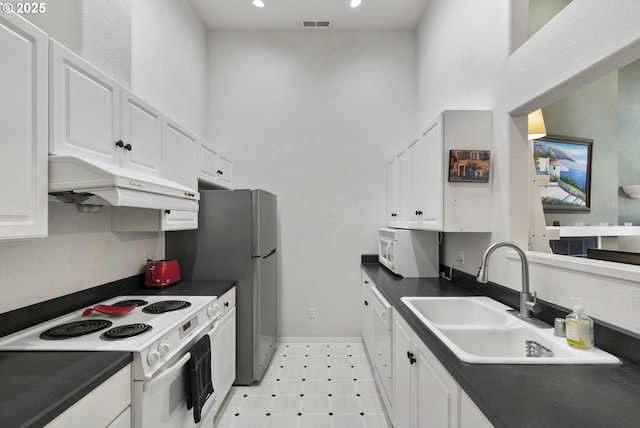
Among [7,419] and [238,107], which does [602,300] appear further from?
[238,107]

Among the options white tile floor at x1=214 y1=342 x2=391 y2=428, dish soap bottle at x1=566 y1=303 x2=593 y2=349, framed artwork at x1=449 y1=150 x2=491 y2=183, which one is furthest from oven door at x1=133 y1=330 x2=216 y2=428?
framed artwork at x1=449 y1=150 x2=491 y2=183

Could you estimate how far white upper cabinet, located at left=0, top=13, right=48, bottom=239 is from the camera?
1040 millimetres

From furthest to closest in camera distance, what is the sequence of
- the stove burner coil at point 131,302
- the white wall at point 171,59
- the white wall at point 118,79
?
the white wall at point 171,59
the stove burner coil at point 131,302
the white wall at point 118,79

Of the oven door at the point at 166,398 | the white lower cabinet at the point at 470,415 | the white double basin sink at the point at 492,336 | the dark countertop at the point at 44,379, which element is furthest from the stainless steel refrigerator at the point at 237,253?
the white lower cabinet at the point at 470,415

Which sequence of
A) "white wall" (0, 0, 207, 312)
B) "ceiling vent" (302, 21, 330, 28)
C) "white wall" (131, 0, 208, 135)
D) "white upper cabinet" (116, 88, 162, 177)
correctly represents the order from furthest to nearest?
"ceiling vent" (302, 21, 330, 28), "white wall" (131, 0, 208, 135), "white upper cabinet" (116, 88, 162, 177), "white wall" (0, 0, 207, 312)

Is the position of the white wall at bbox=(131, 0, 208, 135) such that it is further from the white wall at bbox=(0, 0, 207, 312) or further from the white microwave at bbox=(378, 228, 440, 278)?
the white microwave at bbox=(378, 228, 440, 278)

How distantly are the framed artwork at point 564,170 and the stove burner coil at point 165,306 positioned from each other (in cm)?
309

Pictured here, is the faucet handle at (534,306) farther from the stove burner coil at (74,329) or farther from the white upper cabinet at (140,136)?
the white upper cabinet at (140,136)

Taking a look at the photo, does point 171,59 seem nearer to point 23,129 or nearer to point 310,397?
point 23,129

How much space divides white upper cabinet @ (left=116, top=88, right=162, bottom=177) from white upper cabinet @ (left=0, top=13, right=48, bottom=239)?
505 millimetres

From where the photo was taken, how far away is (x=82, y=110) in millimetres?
1411

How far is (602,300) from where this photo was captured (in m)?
1.25

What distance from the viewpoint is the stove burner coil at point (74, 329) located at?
1.35 m

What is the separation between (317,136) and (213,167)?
1.28 m
